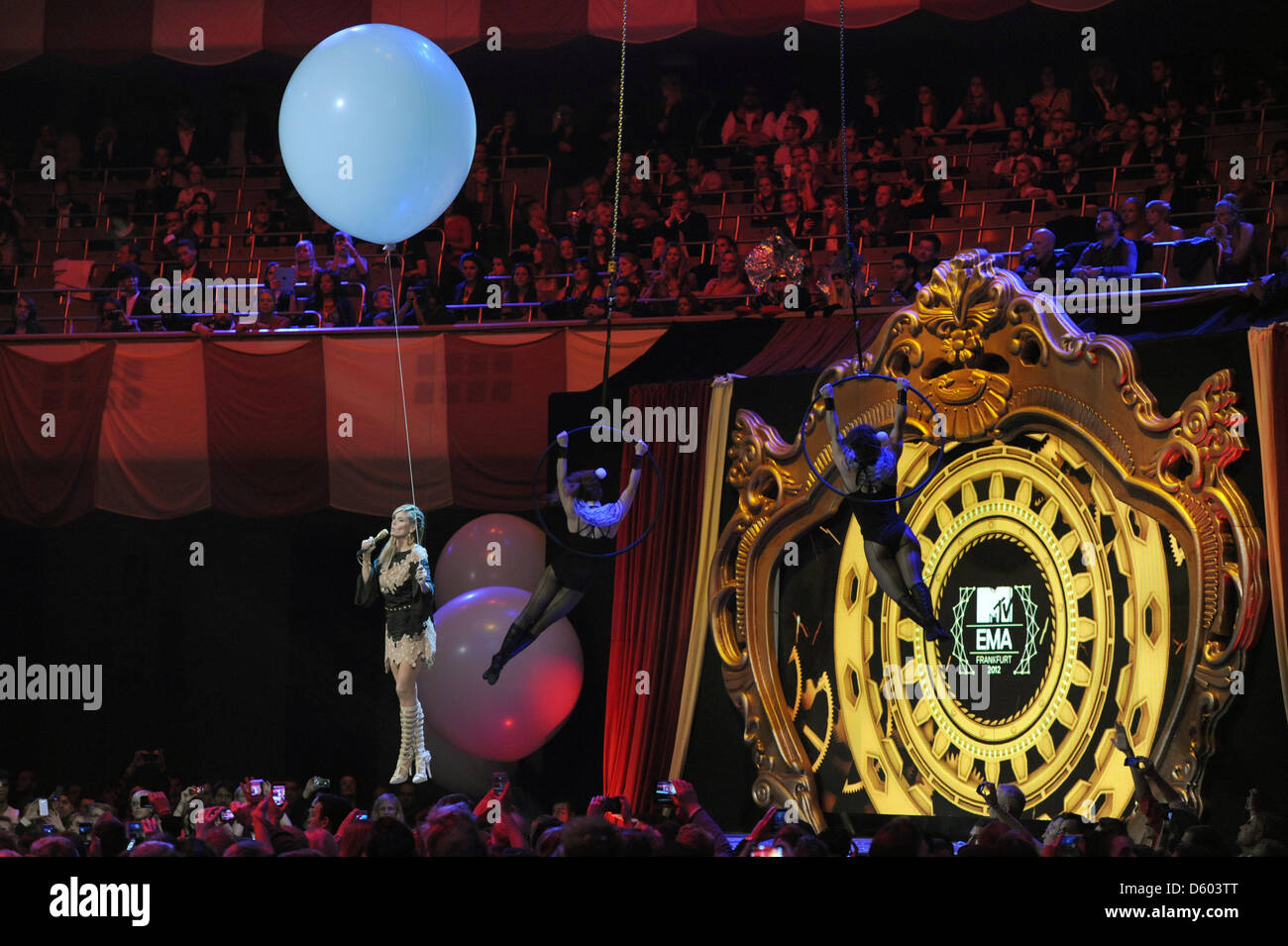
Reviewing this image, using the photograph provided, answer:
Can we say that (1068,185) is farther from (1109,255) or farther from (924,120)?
(1109,255)

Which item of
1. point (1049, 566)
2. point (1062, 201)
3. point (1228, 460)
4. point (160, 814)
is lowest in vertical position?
point (160, 814)

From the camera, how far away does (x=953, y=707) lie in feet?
24.9

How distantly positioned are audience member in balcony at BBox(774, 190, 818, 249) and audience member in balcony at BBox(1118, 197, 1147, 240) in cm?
248

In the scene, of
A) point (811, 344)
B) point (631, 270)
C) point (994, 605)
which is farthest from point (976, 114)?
point (994, 605)

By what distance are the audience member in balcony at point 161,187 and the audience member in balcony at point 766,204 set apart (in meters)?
5.26

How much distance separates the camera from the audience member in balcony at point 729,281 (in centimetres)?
1002

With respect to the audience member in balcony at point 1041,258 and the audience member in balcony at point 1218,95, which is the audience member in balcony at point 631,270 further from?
the audience member in balcony at point 1218,95

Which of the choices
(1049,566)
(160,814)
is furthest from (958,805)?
(160,814)

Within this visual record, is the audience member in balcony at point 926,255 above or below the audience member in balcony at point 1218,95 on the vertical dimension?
below

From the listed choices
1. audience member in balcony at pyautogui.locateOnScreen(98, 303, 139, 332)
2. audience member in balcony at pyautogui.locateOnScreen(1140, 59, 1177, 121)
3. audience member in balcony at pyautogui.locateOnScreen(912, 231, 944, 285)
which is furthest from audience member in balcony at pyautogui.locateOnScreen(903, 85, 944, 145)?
audience member in balcony at pyautogui.locateOnScreen(98, 303, 139, 332)

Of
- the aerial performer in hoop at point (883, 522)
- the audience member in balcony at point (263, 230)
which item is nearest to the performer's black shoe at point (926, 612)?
the aerial performer in hoop at point (883, 522)
